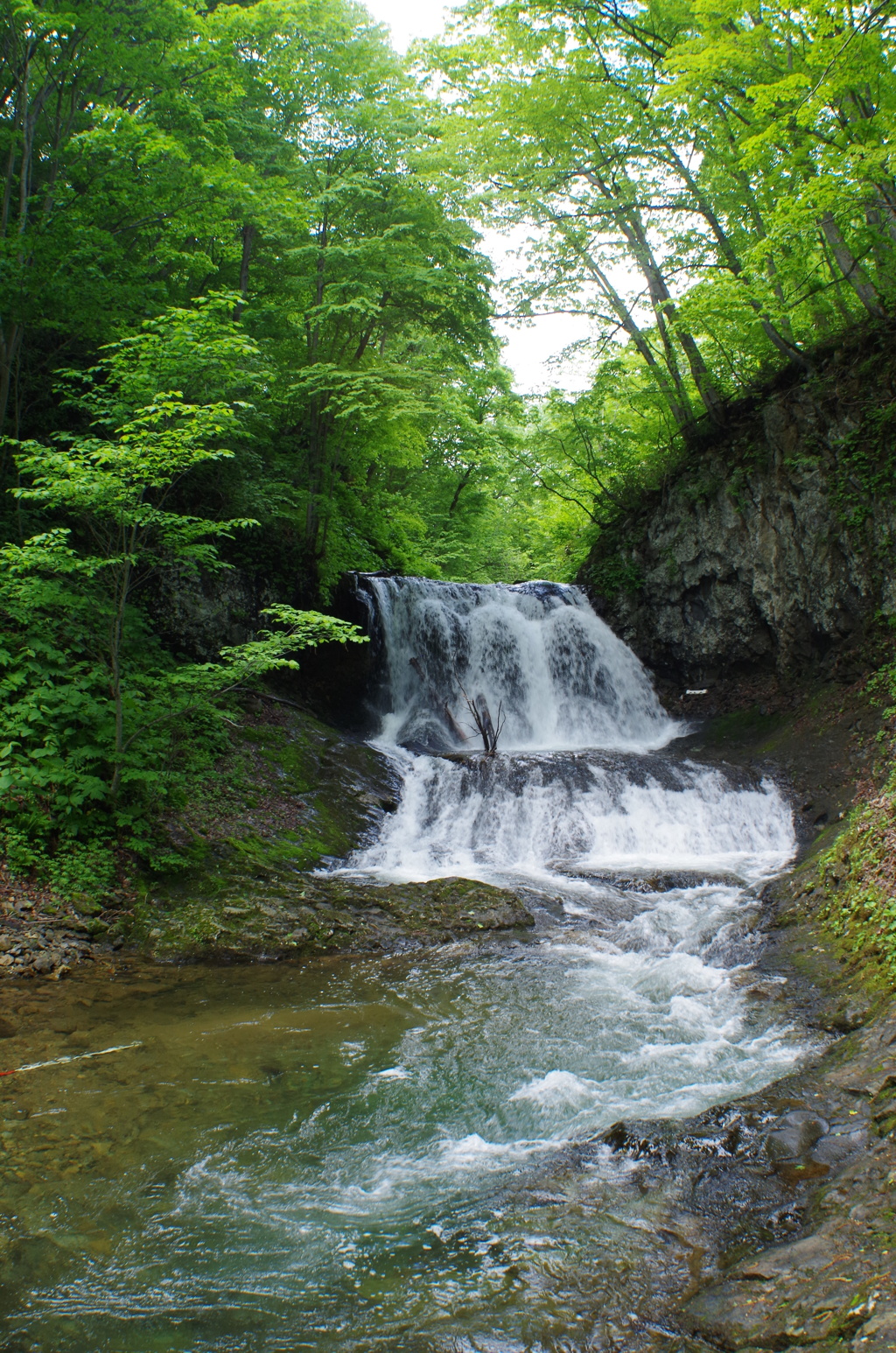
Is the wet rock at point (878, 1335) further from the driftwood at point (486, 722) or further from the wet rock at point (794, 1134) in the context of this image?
the driftwood at point (486, 722)

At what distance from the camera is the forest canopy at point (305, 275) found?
274 inches

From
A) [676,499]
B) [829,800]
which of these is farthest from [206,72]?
[829,800]

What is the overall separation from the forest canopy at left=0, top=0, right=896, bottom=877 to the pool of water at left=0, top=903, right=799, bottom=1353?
9.68ft

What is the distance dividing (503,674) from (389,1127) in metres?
11.3

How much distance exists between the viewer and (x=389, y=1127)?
147 inches

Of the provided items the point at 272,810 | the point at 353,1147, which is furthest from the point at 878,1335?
the point at 272,810

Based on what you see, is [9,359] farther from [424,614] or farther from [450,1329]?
[450,1329]

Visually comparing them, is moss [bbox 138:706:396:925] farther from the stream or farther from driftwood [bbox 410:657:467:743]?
driftwood [bbox 410:657:467:743]

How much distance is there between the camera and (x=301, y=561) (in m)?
12.8

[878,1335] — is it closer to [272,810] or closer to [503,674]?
[272,810]

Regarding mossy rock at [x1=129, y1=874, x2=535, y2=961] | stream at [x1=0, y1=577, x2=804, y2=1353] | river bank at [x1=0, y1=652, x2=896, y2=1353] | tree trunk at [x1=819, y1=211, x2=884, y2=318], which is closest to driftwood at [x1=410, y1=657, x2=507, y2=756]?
river bank at [x1=0, y1=652, x2=896, y2=1353]

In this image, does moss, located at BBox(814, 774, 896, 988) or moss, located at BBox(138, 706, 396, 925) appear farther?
moss, located at BBox(138, 706, 396, 925)

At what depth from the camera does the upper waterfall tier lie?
1413cm

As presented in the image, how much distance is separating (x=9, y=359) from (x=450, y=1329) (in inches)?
399
